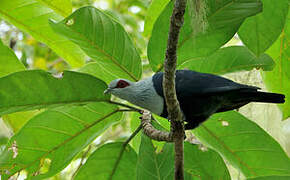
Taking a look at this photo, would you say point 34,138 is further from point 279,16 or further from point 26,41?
point 26,41

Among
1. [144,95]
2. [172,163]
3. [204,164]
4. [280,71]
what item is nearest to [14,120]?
[144,95]

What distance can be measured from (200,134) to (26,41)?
10.8 ft

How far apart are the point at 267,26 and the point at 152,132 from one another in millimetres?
802

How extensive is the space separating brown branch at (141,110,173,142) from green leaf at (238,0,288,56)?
25.7 inches

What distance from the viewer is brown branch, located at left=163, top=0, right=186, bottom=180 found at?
1.12 metres

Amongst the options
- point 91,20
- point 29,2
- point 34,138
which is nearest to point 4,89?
point 34,138

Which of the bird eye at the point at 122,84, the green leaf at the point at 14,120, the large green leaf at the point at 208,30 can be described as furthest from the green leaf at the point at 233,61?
the green leaf at the point at 14,120

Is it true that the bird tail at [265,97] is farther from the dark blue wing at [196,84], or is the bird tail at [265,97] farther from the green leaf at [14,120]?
the green leaf at [14,120]

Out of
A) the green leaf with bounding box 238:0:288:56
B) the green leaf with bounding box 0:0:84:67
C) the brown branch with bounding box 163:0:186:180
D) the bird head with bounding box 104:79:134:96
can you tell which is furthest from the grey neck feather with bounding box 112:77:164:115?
the green leaf with bounding box 0:0:84:67

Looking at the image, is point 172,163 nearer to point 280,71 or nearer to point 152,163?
point 152,163

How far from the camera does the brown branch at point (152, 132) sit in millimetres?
1612

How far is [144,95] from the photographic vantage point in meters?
1.88

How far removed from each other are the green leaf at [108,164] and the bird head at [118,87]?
0.36m

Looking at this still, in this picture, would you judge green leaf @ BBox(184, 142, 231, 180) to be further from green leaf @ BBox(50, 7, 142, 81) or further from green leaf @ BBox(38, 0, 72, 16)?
green leaf @ BBox(38, 0, 72, 16)
